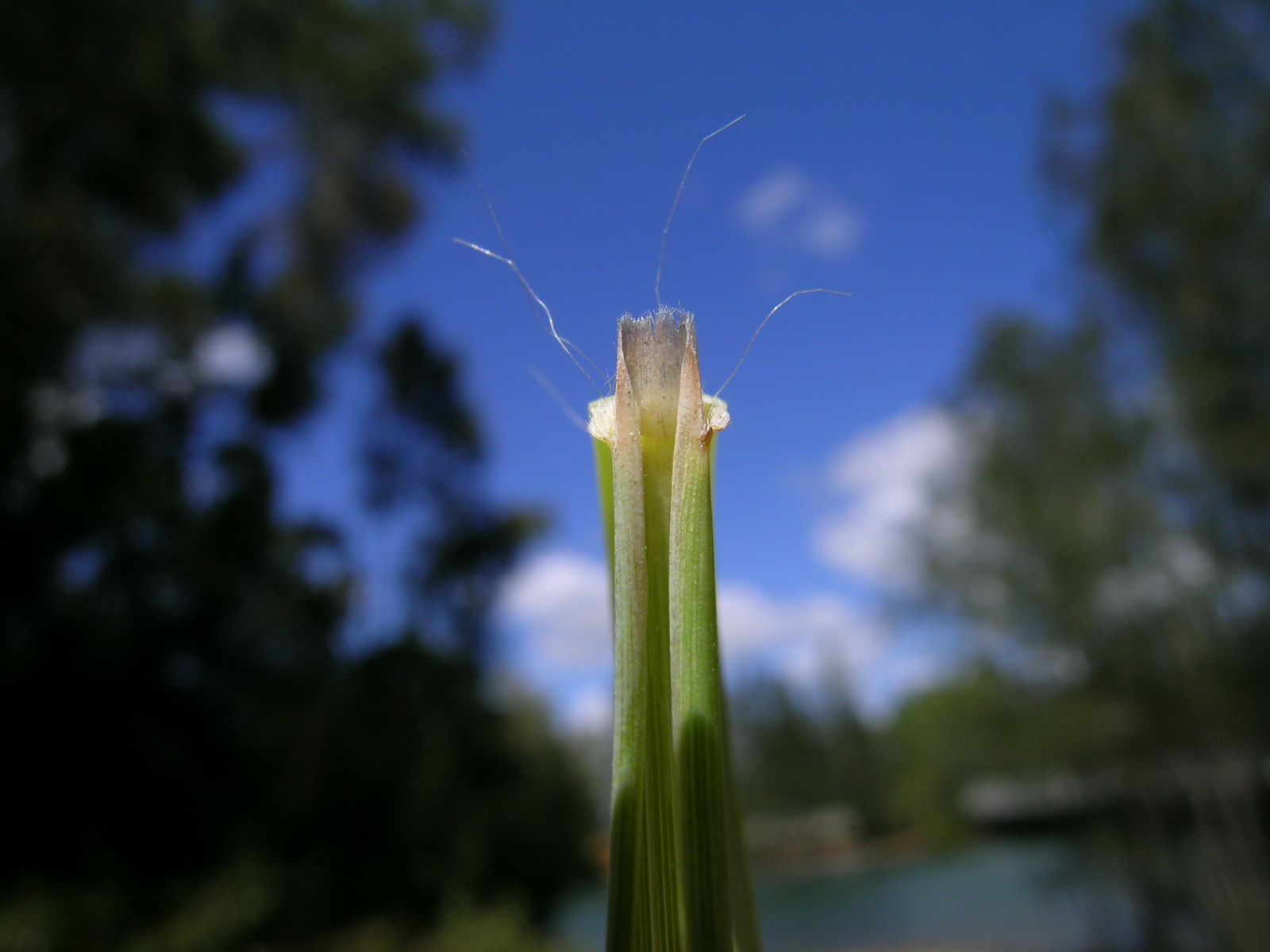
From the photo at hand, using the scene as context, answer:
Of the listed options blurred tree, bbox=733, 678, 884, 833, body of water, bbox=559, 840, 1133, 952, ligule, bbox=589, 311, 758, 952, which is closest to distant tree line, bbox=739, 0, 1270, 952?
body of water, bbox=559, 840, 1133, 952

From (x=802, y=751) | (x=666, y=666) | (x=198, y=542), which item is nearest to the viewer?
(x=666, y=666)

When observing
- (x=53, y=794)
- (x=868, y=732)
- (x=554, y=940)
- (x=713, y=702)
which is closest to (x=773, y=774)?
(x=868, y=732)

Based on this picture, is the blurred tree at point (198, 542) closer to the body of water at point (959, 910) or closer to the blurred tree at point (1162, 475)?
the body of water at point (959, 910)

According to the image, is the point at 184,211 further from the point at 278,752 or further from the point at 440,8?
the point at 278,752

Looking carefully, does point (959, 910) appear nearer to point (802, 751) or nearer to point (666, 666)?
point (802, 751)

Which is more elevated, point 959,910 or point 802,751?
point 802,751

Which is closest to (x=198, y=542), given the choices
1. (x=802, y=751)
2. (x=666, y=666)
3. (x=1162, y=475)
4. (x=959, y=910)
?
(x=666, y=666)
